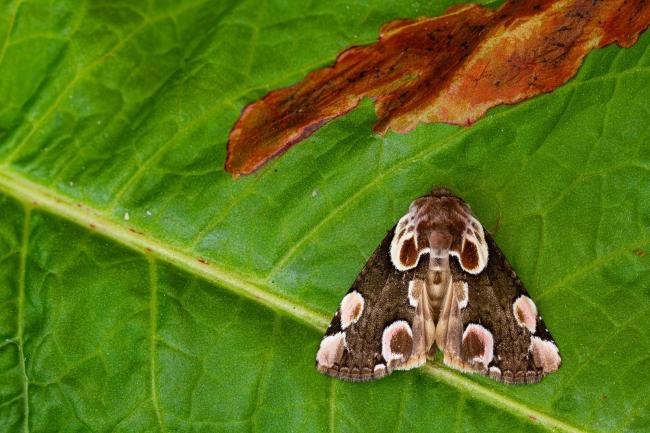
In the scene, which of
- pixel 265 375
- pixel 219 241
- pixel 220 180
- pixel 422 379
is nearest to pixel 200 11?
pixel 220 180

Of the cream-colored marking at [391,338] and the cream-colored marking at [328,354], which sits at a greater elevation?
the cream-colored marking at [391,338]

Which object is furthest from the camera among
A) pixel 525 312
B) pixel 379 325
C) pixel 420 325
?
pixel 379 325

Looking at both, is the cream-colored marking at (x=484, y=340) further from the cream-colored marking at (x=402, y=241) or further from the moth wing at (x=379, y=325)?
the cream-colored marking at (x=402, y=241)

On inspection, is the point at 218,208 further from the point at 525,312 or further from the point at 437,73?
the point at 525,312

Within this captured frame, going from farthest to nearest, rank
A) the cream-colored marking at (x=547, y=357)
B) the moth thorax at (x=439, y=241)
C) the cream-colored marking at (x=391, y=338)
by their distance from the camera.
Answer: the moth thorax at (x=439, y=241) < the cream-colored marking at (x=391, y=338) < the cream-colored marking at (x=547, y=357)

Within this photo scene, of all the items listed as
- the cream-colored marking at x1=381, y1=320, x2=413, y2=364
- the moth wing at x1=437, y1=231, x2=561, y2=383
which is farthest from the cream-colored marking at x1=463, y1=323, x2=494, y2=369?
the cream-colored marking at x1=381, y1=320, x2=413, y2=364

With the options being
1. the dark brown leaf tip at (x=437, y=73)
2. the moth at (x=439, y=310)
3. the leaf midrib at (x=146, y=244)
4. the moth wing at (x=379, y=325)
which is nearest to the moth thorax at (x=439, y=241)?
the moth at (x=439, y=310)

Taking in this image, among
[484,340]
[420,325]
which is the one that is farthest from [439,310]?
[484,340]
